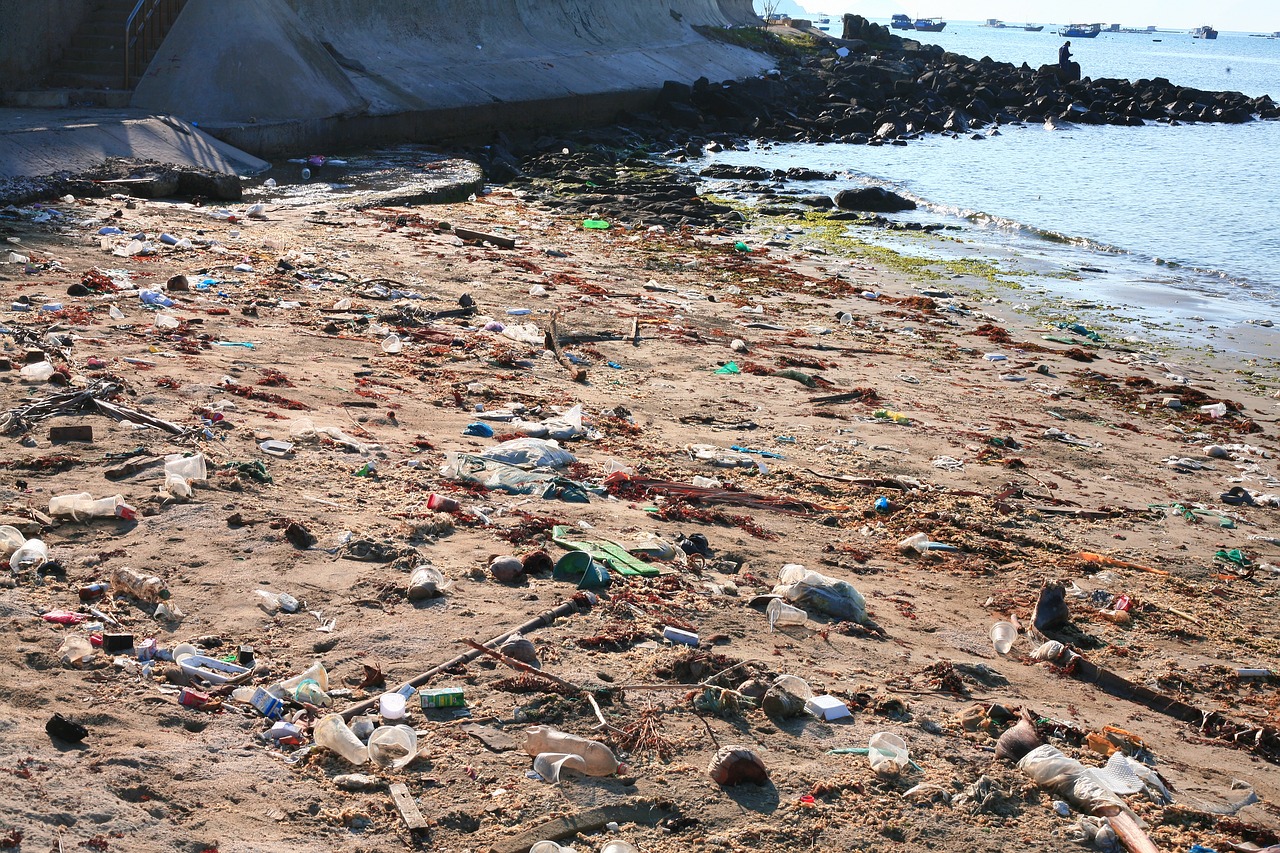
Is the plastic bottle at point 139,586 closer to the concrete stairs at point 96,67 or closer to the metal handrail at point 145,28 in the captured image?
the concrete stairs at point 96,67

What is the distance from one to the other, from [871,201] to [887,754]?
15.3m

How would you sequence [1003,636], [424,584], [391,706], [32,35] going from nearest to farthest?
1. [391,706]
2. [424,584]
3. [1003,636]
4. [32,35]

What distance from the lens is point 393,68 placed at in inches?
754

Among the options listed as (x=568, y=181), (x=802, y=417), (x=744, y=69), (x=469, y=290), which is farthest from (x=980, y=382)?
(x=744, y=69)

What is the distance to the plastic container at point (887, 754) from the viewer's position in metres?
3.13

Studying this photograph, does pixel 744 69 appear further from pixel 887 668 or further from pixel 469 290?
pixel 887 668

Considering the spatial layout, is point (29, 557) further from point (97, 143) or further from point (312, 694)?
point (97, 143)

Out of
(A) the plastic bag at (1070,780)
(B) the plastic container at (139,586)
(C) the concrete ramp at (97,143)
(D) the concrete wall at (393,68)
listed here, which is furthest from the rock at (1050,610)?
(D) the concrete wall at (393,68)

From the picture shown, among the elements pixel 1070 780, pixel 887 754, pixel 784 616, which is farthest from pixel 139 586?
pixel 1070 780

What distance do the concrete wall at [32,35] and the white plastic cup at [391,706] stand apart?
13776 mm

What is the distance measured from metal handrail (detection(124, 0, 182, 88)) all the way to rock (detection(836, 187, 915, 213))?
10.5 metres

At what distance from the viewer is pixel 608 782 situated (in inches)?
116

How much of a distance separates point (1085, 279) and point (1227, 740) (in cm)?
1074

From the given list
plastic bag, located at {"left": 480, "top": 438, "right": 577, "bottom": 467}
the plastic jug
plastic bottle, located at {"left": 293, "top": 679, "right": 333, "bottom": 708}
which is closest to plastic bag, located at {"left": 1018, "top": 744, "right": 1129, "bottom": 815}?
the plastic jug
